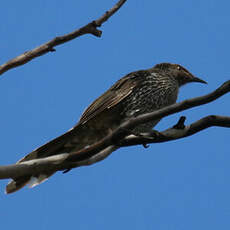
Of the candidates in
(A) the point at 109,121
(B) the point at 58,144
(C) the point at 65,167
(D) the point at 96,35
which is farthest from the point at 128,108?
(C) the point at 65,167

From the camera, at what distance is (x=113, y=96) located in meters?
7.50

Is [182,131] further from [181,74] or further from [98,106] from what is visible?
[181,74]

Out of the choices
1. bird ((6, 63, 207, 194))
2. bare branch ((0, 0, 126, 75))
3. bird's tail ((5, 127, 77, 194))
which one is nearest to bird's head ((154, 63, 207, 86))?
bird ((6, 63, 207, 194))

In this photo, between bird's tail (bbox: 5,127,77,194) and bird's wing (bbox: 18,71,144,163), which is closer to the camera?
bird's tail (bbox: 5,127,77,194)

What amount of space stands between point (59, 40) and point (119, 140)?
4.64 feet

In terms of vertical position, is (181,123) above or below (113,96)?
below

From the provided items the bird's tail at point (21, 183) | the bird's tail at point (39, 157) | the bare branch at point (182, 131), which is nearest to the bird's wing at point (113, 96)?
the bird's tail at point (39, 157)

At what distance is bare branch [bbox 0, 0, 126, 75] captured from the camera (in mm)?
5605

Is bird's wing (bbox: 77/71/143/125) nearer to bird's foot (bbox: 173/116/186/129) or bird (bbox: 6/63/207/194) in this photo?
bird (bbox: 6/63/207/194)

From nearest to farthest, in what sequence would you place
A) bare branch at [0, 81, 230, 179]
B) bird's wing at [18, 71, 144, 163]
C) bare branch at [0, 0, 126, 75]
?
1. bare branch at [0, 81, 230, 179]
2. bare branch at [0, 0, 126, 75]
3. bird's wing at [18, 71, 144, 163]

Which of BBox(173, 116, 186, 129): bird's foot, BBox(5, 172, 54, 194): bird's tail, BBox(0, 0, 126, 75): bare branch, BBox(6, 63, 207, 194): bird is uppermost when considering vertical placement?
BBox(0, 0, 126, 75): bare branch

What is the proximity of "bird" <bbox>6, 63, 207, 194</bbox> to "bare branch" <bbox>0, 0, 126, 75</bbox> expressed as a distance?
4.49 ft

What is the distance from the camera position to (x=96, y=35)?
569cm

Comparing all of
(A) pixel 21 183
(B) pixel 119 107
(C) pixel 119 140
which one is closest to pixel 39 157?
(A) pixel 21 183
